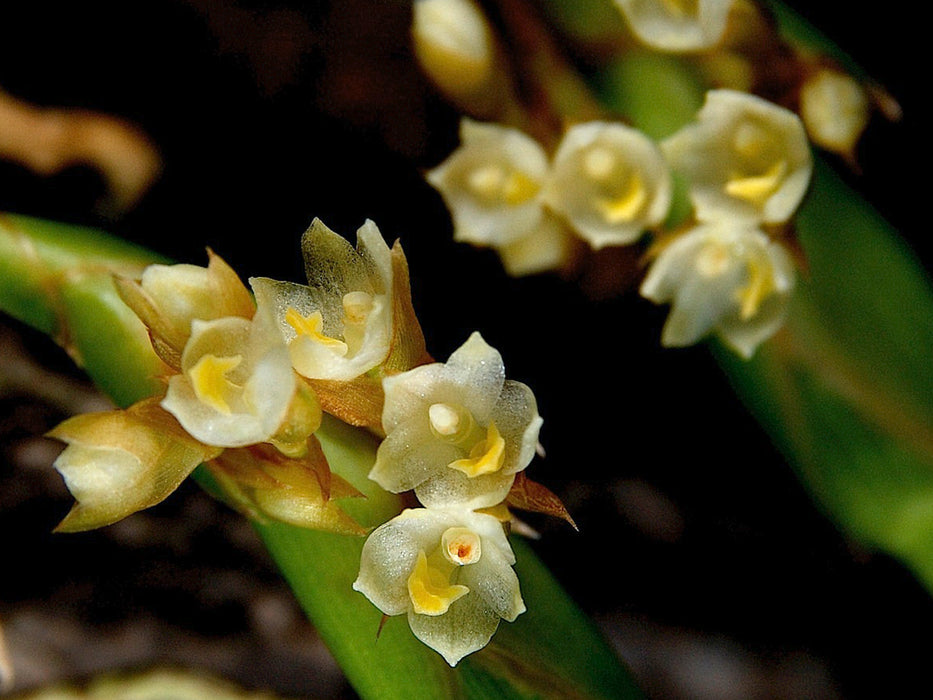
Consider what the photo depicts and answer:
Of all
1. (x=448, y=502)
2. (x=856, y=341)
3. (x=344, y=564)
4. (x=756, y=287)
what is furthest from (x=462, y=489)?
(x=856, y=341)

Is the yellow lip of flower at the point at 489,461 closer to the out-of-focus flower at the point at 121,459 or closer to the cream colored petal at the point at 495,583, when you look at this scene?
the cream colored petal at the point at 495,583

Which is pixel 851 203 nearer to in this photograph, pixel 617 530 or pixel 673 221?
pixel 673 221

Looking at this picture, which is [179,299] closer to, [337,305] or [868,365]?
[337,305]

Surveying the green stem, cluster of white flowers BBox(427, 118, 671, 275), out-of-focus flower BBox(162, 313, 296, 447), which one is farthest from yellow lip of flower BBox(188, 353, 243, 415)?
cluster of white flowers BBox(427, 118, 671, 275)

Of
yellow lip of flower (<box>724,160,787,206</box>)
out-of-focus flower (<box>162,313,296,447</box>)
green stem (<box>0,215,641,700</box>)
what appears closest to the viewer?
out-of-focus flower (<box>162,313,296,447</box>)

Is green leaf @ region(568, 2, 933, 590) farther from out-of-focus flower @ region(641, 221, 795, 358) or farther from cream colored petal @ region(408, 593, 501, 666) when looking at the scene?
cream colored petal @ region(408, 593, 501, 666)

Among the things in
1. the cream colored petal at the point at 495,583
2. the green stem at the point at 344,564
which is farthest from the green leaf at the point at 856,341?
the cream colored petal at the point at 495,583
